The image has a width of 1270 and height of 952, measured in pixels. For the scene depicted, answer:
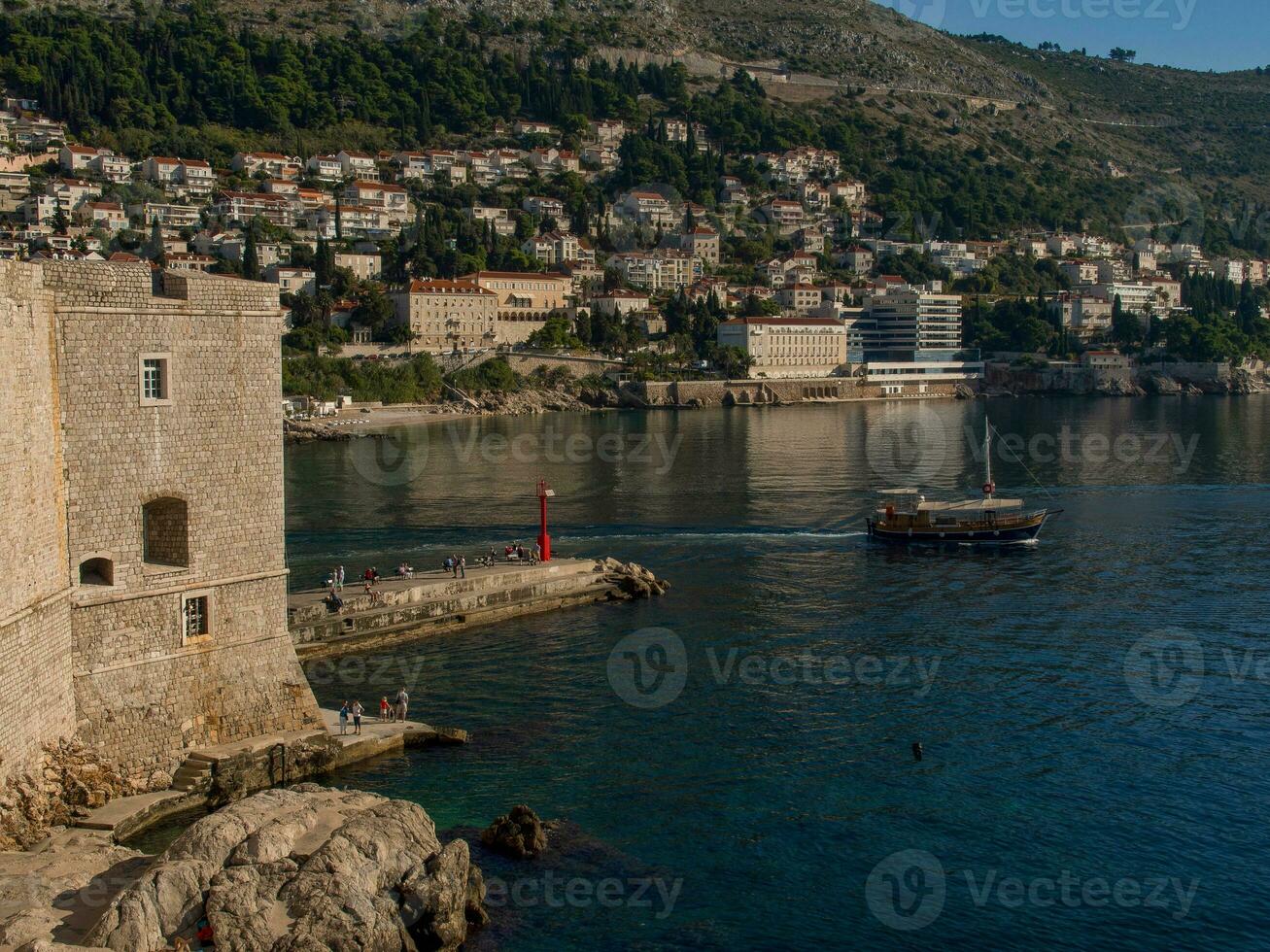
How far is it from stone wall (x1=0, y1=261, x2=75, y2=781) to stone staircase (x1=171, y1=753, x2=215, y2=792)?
1616 mm

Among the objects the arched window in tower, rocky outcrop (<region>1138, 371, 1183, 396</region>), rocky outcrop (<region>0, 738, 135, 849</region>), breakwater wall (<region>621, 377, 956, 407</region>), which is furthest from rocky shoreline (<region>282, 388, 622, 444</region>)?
rocky outcrop (<region>0, 738, 135, 849</region>)

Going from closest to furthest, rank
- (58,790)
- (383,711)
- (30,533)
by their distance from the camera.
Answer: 1. (30,533)
2. (58,790)
3. (383,711)

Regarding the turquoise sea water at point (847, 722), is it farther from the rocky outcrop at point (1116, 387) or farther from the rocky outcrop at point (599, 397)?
the rocky outcrop at point (1116, 387)

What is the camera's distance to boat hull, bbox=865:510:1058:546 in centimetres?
3981

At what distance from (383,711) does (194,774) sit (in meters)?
4.37

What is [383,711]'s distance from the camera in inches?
849

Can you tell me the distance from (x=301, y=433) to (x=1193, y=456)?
142 ft

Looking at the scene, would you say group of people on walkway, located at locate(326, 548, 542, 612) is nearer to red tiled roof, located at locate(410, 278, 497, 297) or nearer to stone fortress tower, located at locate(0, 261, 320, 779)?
stone fortress tower, located at locate(0, 261, 320, 779)

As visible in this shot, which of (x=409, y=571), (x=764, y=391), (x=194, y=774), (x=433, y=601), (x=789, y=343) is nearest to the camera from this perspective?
(x=194, y=774)

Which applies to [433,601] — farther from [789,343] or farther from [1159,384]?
[1159,384]

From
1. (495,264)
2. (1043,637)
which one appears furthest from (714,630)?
(495,264)

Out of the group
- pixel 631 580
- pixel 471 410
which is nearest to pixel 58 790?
pixel 631 580

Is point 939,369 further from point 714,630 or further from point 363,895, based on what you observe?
point 363,895

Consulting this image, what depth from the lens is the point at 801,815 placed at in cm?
1842
